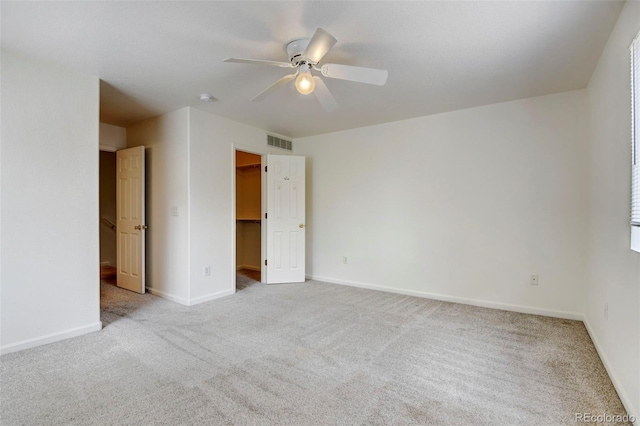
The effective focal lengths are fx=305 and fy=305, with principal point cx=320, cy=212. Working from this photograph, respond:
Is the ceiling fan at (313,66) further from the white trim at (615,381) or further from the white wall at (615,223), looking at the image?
the white trim at (615,381)

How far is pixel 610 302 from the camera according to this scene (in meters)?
2.22

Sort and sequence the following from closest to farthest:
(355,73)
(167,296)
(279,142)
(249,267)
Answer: (355,73) → (167,296) → (279,142) → (249,267)

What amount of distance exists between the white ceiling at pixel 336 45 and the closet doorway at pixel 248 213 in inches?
101

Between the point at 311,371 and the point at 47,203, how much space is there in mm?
2644

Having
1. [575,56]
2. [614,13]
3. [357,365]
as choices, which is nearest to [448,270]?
[357,365]

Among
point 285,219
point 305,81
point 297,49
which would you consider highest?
point 297,49

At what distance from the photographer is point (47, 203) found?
2643 millimetres

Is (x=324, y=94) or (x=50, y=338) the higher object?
(x=324, y=94)

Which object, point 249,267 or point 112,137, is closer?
point 112,137

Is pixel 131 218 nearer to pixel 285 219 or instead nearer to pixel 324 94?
pixel 285 219

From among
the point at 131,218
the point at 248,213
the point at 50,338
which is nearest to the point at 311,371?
the point at 50,338

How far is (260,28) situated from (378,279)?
3.55m

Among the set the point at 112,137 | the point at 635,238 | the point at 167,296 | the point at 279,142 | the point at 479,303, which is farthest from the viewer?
the point at 279,142

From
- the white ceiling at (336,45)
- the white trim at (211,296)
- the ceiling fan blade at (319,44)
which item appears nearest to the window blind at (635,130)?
the white ceiling at (336,45)
